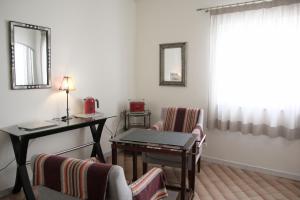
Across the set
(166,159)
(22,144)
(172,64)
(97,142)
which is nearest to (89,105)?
(97,142)

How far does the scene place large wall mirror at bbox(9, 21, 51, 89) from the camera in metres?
2.48

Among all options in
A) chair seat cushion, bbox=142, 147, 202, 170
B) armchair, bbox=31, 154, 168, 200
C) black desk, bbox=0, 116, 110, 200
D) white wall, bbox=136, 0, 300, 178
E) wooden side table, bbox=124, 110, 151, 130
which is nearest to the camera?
armchair, bbox=31, 154, 168, 200

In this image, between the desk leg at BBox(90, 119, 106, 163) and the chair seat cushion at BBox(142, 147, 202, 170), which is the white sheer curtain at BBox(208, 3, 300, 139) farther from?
the desk leg at BBox(90, 119, 106, 163)

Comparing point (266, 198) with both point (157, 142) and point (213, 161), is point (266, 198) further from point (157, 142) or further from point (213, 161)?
point (157, 142)

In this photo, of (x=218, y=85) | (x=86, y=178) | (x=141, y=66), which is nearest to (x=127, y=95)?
(x=141, y=66)

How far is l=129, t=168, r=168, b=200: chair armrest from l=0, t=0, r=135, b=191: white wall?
1.77 meters

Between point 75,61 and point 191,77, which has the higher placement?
point 75,61

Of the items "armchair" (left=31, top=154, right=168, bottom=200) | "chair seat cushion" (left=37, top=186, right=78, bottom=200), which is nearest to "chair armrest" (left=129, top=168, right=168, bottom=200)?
"armchair" (left=31, top=154, right=168, bottom=200)

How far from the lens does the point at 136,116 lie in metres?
3.88

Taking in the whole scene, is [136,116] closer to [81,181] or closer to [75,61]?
[75,61]

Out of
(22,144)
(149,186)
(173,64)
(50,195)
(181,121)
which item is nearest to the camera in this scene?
(50,195)

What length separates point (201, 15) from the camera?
3.49 metres

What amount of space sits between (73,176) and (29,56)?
186 cm

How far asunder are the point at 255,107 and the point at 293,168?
0.91 metres
